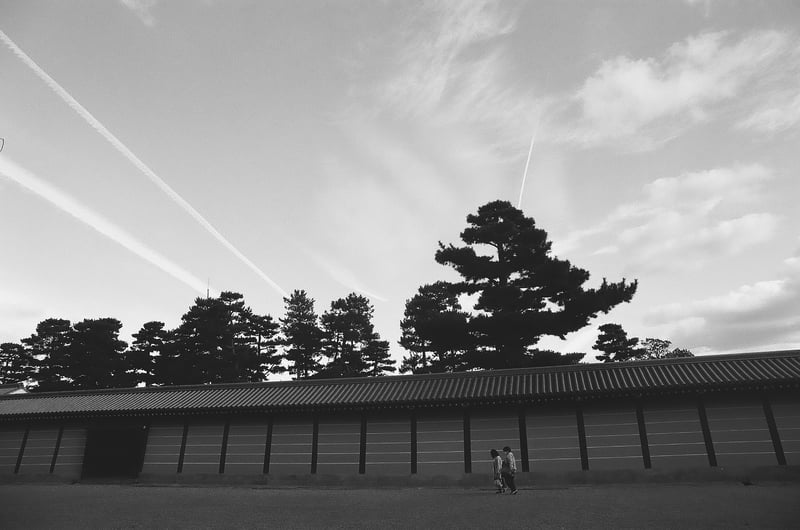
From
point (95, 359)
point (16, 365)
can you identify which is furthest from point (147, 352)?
point (16, 365)

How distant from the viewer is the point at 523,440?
62.0 ft

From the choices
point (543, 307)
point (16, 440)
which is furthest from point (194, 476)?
point (543, 307)

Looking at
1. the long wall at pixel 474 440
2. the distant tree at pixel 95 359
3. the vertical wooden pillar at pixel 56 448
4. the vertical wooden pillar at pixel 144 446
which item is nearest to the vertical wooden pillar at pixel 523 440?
the long wall at pixel 474 440

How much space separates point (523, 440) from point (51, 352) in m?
57.1

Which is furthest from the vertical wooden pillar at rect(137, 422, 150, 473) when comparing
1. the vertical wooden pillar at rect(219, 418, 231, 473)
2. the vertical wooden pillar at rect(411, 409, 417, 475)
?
the vertical wooden pillar at rect(411, 409, 417, 475)

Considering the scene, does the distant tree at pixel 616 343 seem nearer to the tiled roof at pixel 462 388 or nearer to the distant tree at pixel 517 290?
the distant tree at pixel 517 290

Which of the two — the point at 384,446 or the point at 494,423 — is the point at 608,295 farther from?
the point at 384,446

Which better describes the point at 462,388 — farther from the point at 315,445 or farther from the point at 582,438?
the point at 315,445

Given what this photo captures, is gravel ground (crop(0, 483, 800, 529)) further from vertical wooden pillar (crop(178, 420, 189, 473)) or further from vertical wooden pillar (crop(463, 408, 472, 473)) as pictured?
vertical wooden pillar (crop(178, 420, 189, 473))

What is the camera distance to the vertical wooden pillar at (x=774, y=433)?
16812 mm

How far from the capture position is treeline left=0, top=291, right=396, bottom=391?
163 ft

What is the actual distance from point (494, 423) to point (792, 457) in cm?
959

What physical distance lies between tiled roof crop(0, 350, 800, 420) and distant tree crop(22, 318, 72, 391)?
28.1 metres

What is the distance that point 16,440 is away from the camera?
25094 millimetres
